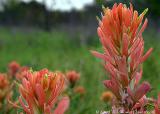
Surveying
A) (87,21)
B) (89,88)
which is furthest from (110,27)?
(87,21)

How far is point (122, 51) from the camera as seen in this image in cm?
132

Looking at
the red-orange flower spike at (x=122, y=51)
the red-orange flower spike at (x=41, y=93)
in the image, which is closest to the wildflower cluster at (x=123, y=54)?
the red-orange flower spike at (x=122, y=51)

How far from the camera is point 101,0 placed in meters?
1.72

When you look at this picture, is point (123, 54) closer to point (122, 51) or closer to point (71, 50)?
point (122, 51)

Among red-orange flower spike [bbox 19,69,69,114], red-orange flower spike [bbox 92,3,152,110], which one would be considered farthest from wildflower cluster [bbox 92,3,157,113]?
red-orange flower spike [bbox 19,69,69,114]

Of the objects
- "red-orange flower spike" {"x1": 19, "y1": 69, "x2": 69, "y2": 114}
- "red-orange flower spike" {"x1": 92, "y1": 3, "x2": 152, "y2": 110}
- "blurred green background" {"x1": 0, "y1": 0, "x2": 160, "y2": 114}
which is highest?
"blurred green background" {"x1": 0, "y1": 0, "x2": 160, "y2": 114}

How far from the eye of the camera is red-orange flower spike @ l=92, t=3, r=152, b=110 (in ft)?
4.25

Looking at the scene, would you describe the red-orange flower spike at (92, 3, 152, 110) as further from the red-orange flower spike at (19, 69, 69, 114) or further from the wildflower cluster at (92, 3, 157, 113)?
the red-orange flower spike at (19, 69, 69, 114)

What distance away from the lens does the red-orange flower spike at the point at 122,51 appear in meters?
1.30

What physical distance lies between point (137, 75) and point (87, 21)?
29.2 metres

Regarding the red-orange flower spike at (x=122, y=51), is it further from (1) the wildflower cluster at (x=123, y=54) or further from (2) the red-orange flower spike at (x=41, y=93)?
(2) the red-orange flower spike at (x=41, y=93)

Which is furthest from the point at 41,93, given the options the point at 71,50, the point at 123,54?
the point at 71,50

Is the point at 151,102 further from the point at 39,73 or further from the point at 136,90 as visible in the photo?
the point at 39,73

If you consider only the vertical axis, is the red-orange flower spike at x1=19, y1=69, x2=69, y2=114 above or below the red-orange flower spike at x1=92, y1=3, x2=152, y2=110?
below
